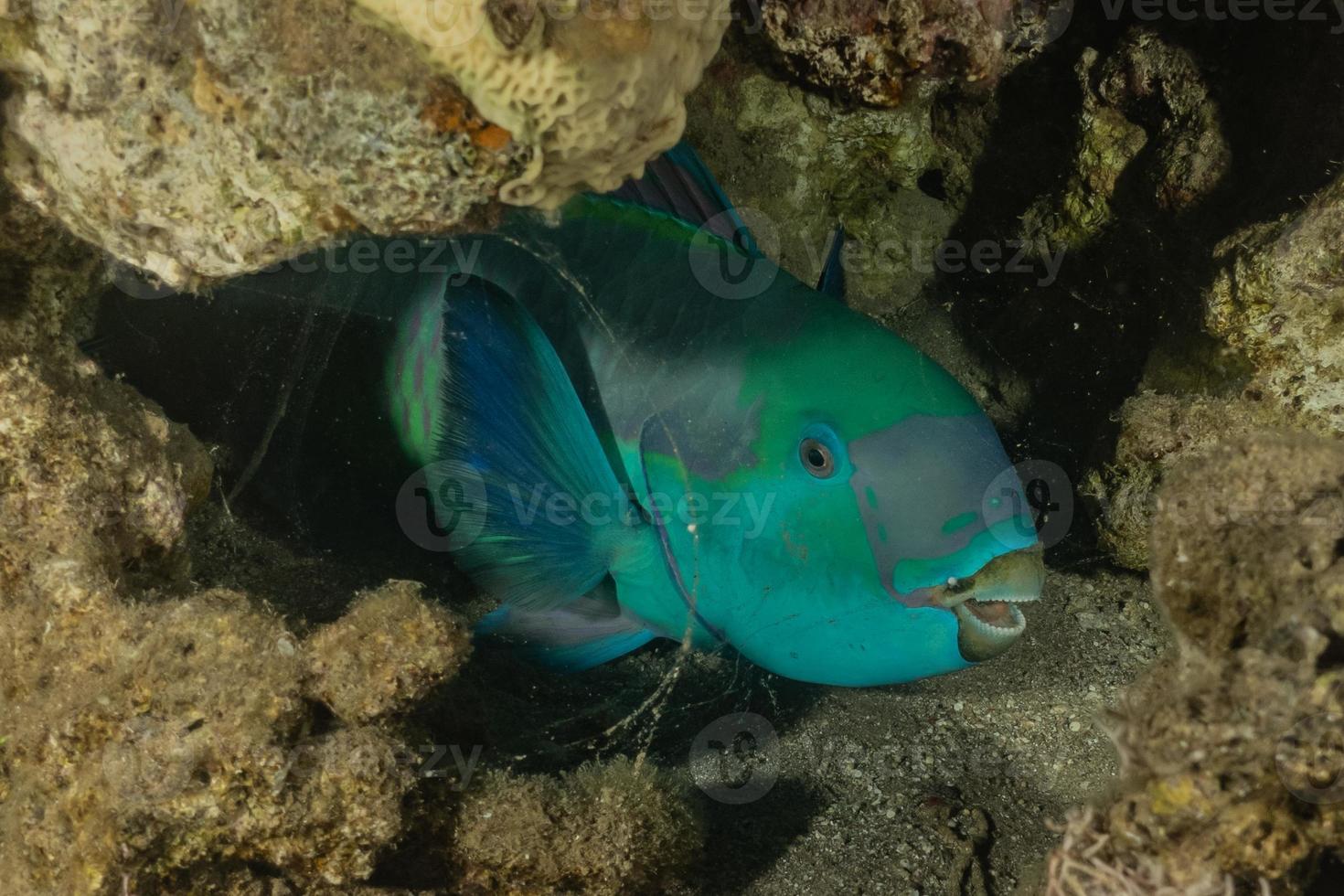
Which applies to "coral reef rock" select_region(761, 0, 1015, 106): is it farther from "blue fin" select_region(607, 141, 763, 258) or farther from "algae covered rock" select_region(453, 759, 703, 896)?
"algae covered rock" select_region(453, 759, 703, 896)

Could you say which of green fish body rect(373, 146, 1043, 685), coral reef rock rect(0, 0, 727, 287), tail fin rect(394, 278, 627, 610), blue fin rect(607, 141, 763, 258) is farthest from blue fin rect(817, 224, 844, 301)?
coral reef rock rect(0, 0, 727, 287)

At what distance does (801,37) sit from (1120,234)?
5.14 feet

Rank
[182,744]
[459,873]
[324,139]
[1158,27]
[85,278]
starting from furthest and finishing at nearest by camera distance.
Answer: [1158,27] → [85,278] → [459,873] → [182,744] → [324,139]

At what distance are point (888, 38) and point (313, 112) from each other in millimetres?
2135

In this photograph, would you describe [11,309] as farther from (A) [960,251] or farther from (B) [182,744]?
(A) [960,251]

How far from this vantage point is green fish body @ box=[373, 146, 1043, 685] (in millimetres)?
2383

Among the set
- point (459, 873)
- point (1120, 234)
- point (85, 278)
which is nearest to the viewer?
point (459, 873)

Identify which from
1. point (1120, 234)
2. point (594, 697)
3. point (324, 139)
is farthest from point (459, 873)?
point (1120, 234)

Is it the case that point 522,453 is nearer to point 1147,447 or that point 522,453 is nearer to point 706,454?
point 706,454

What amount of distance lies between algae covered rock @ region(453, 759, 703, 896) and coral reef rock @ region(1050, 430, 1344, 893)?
1086mm

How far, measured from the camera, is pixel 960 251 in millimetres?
4578

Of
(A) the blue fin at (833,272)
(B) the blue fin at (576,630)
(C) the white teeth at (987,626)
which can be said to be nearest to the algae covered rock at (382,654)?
(B) the blue fin at (576,630)

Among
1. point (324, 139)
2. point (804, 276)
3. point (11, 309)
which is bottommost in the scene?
point (11, 309)

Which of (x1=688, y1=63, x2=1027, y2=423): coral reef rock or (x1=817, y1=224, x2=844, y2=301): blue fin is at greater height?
(x1=688, y1=63, x2=1027, y2=423): coral reef rock
